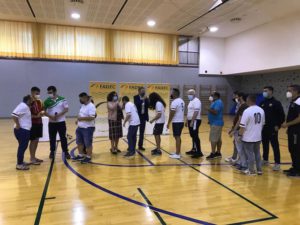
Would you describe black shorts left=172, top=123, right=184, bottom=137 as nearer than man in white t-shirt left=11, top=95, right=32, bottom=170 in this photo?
No

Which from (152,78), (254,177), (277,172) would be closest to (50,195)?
(254,177)

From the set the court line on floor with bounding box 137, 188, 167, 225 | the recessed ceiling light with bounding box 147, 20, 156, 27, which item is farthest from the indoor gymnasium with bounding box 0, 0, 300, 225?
the recessed ceiling light with bounding box 147, 20, 156, 27

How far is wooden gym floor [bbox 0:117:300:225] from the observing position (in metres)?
2.75

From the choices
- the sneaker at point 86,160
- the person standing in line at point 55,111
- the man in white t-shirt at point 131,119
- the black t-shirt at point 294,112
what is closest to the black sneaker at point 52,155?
the person standing in line at point 55,111

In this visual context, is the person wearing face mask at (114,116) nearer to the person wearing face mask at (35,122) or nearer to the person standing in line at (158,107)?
the person standing in line at (158,107)

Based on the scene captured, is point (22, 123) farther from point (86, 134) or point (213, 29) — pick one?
point (213, 29)

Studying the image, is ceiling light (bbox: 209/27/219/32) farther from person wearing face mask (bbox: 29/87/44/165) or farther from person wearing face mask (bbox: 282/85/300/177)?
person wearing face mask (bbox: 29/87/44/165)

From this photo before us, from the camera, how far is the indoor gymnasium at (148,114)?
3.15 m

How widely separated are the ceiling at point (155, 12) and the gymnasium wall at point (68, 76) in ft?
7.22

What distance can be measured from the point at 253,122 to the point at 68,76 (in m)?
11.2

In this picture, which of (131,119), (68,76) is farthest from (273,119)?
(68,76)

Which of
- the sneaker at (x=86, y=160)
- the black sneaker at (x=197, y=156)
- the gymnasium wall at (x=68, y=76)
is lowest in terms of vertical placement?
the black sneaker at (x=197, y=156)

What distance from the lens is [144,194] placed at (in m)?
3.40

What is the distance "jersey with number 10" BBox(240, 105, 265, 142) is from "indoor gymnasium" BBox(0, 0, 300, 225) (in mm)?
18
